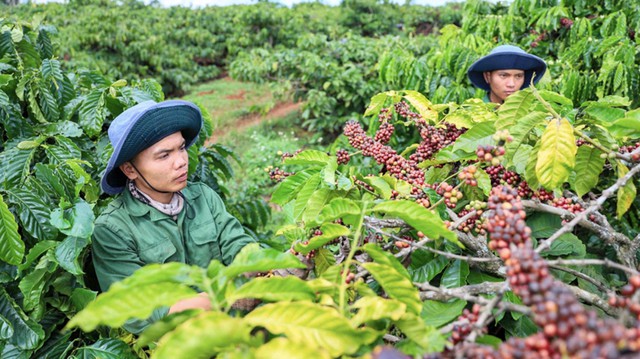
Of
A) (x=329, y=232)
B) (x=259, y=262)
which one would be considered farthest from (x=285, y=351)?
(x=329, y=232)

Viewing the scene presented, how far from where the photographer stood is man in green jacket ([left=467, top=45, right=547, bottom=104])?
278 cm

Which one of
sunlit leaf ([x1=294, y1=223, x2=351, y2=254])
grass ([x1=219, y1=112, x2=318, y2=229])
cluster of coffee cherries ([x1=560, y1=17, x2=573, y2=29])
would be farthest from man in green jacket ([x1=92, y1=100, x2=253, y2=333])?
cluster of coffee cherries ([x1=560, y1=17, x2=573, y2=29])

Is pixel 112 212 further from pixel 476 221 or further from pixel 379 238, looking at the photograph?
pixel 476 221

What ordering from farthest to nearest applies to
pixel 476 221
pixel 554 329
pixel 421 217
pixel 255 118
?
pixel 255 118
pixel 476 221
pixel 421 217
pixel 554 329

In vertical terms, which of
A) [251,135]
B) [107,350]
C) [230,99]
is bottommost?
[230,99]

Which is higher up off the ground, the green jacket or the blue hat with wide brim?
the blue hat with wide brim

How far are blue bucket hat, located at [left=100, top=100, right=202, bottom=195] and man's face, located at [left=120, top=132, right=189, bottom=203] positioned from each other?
0.09ft

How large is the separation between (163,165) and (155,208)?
0.18m

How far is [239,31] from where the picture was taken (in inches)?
540

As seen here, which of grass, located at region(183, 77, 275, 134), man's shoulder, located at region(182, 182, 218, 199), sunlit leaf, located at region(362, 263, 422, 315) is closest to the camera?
sunlit leaf, located at region(362, 263, 422, 315)

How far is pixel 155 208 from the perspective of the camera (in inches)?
70.9

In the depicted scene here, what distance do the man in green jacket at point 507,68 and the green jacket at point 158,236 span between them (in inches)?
71.2

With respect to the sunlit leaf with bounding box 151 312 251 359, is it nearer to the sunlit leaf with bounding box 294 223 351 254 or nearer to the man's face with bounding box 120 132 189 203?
the sunlit leaf with bounding box 294 223 351 254

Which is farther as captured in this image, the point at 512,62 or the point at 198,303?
the point at 512,62
